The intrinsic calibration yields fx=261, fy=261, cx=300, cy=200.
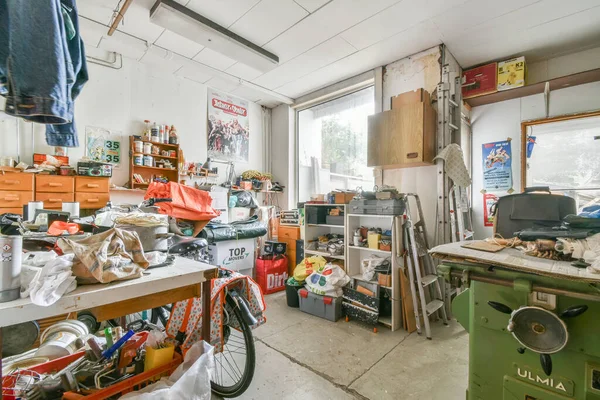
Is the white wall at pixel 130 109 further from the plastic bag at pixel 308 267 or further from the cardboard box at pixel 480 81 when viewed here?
the cardboard box at pixel 480 81

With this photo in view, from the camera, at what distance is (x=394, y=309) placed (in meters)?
2.51

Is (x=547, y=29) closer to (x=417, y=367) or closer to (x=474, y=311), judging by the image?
(x=474, y=311)

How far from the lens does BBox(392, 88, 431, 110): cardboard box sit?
278cm

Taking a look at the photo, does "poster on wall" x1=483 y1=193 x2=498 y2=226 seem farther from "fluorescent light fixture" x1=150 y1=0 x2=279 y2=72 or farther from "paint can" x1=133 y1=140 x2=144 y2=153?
"paint can" x1=133 y1=140 x2=144 y2=153

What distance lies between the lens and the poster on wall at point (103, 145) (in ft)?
9.97

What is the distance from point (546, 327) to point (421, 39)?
9.42ft

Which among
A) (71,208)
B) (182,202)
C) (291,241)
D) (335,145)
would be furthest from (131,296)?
(335,145)

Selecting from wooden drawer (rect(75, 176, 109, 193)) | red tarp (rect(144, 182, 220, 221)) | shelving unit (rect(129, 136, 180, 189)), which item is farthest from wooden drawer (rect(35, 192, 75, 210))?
red tarp (rect(144, 182, 220, 221))

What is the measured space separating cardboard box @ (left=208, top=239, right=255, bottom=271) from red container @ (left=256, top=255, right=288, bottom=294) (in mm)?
157

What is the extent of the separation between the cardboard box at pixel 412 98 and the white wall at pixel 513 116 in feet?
3.59

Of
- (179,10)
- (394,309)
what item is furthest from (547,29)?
(179,10)

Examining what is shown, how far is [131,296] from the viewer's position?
0.88 meters

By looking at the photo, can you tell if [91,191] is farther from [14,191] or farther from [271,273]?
[271,273]

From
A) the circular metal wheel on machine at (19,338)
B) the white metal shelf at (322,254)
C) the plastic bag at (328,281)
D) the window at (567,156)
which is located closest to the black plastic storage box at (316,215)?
the white metal shelf at (322,254)
